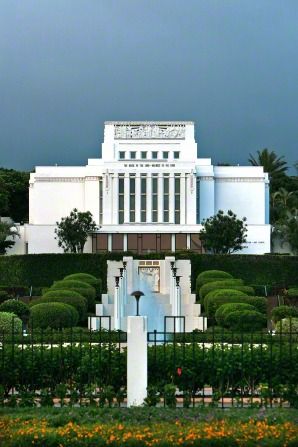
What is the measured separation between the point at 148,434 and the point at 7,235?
5587cm

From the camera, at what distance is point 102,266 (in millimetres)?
53750

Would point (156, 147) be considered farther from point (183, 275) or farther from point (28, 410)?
point (28, 410)

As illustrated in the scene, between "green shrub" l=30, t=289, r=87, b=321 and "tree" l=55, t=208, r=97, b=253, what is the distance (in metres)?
23.0

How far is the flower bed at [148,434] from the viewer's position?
12688 millimetres

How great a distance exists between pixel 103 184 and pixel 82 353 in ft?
167

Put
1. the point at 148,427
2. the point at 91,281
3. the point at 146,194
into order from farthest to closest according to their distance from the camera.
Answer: the point at 146,194, the point at 91,281, the point at 148,427

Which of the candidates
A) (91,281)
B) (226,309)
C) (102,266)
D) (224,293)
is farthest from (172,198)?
(226,309)

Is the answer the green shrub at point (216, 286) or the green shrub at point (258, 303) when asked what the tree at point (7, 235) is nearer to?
the green shrub at point (216, 286)

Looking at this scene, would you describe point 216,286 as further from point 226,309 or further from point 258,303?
point 226,309

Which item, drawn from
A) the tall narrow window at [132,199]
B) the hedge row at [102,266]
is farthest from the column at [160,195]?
the hedge row at [102,266]

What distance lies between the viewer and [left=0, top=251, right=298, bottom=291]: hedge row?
53656 millimetres

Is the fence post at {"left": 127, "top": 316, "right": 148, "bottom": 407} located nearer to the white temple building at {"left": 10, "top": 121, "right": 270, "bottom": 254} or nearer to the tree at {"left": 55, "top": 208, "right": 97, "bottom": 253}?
the tree at {"left": 55, "top": 208, "right": 97, "bottom": 253}

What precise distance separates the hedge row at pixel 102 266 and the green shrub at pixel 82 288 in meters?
9.17

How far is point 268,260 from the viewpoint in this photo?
178ft
